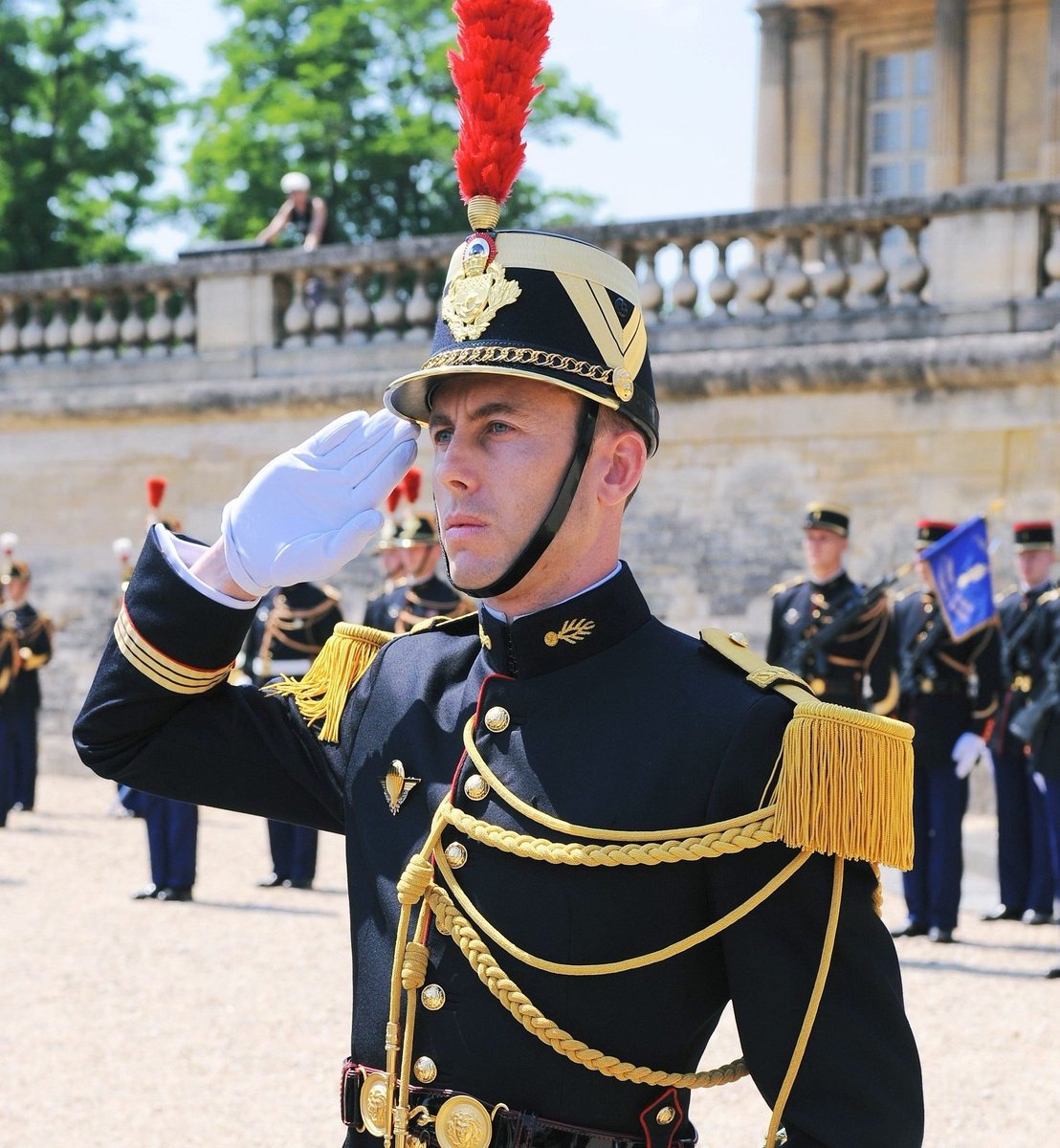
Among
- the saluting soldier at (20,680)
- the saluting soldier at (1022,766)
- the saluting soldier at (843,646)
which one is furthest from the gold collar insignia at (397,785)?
the saluting soldier at (20,680)

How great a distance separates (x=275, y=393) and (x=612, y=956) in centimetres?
1288

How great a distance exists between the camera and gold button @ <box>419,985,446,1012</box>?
2.32 meters

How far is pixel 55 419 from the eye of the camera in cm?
1603

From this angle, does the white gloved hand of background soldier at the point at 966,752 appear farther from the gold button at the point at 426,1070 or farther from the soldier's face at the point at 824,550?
the gold button at the point at 426,1070

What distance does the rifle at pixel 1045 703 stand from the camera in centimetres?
886

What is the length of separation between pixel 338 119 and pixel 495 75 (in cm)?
2283

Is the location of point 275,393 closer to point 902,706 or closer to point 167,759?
point 902,706

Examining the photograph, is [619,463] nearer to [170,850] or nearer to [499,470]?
[499,470]

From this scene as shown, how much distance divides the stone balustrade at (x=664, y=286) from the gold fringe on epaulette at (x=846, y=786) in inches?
407

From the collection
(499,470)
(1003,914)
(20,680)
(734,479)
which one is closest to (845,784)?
(499,470)

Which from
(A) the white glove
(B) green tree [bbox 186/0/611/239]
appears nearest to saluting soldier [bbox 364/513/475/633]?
(A) the white glove

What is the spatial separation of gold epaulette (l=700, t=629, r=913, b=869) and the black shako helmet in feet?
1.34

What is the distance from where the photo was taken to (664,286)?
1352 cm

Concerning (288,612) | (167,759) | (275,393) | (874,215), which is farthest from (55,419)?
(167,759)
